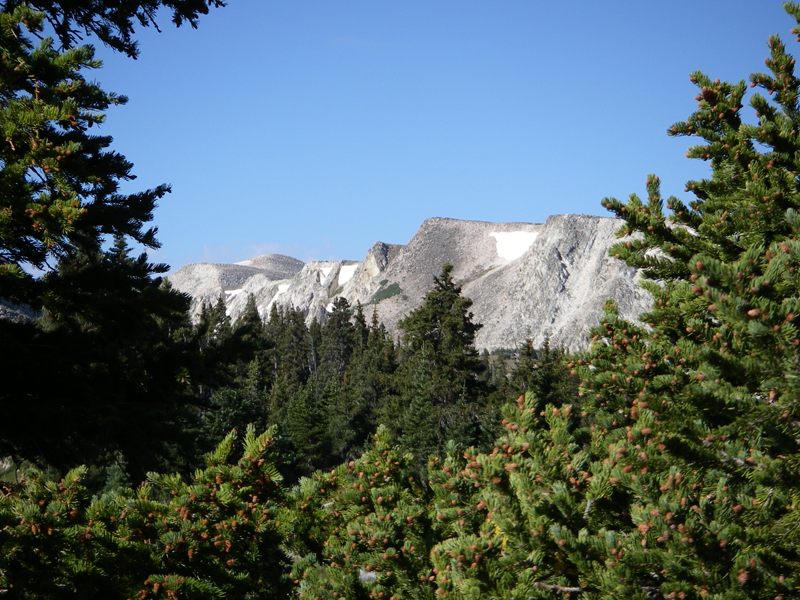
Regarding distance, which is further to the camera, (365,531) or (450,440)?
(365,531)

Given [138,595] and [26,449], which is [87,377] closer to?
[26,449]

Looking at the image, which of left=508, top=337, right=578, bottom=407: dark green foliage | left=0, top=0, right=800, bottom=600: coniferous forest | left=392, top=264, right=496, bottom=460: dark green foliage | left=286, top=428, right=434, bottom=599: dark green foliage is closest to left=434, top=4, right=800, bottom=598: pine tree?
left=0, top=0, right=800, bottom=600: coniferous forest

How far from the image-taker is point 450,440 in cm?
652

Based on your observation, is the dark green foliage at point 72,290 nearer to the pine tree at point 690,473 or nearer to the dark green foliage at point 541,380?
the pine tree at point 690,473

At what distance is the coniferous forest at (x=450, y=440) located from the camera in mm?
4023

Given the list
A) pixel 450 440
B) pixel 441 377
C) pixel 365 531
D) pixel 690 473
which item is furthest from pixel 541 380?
pixel 690 473

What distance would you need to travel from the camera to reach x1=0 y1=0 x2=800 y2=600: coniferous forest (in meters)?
4.02

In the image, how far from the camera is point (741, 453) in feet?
13.1

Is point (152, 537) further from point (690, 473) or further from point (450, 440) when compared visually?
point (690, 473)

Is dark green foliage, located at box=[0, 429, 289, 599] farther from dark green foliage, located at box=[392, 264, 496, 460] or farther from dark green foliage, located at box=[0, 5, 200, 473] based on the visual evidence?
dark green foliage, located at box=[392, 264, 496, 460]

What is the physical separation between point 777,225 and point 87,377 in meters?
7.16

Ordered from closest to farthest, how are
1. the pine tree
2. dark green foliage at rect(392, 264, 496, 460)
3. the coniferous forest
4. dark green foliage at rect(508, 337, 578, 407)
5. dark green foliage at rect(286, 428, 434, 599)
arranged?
the pine tree, the coniferous forest, dark green foliage at rect(286, 428, 434, 599), dark green foliage at rect(392, 264, 496, 460), dark green foliage at rect(508, 337, 578, 407)

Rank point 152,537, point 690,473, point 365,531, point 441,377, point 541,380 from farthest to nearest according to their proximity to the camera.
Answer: point 541,380
point 441,377
point 365,531
point 152,537
point 690,473

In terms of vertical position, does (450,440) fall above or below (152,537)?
above
